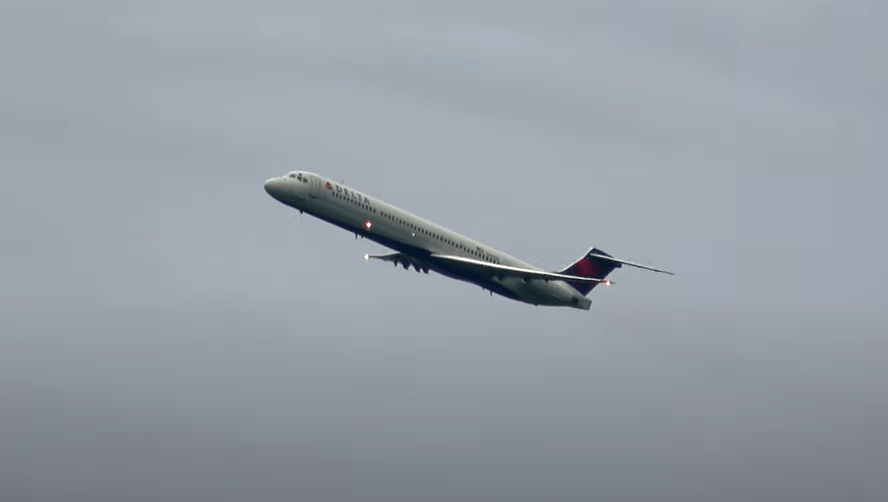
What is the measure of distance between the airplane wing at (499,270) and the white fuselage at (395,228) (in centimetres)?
68

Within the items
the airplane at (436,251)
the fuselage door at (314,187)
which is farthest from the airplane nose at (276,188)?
the fuselage door at (314,187)

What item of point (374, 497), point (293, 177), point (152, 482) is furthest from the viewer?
point (152, 482)

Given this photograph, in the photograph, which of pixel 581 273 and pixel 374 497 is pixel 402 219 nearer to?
pixel 581 273

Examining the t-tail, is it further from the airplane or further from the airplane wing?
the airplane wing

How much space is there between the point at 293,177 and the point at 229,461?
62179mm

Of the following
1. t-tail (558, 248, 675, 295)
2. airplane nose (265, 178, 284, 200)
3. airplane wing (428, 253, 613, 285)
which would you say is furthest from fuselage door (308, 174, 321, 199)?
t-tail (558, 248, 675, 295)

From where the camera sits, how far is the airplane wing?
398ft

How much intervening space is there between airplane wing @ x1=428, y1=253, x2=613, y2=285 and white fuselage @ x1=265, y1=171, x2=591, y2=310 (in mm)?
676

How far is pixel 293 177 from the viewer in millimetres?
115500

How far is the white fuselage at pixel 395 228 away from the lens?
115125 millimetres

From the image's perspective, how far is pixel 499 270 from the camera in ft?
404

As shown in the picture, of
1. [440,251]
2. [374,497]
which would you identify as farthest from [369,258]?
[374,497]

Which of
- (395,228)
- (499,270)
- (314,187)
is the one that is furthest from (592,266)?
(314,187)

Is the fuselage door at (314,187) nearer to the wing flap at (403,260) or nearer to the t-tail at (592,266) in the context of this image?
the wing flap at (403,260)
